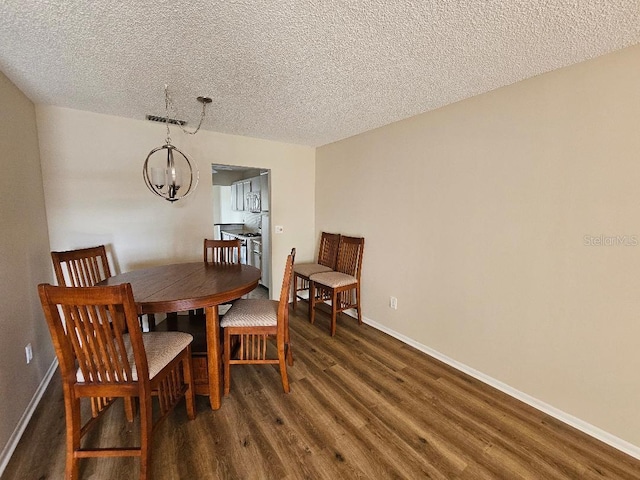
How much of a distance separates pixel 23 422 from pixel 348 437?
199 centimetres

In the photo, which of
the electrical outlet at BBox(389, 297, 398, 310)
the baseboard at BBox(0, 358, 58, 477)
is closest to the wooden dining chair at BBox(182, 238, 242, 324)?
the baseboard at BBox(0, 358, 58, 477)

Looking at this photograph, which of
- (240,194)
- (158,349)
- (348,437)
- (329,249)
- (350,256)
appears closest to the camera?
(158,349)

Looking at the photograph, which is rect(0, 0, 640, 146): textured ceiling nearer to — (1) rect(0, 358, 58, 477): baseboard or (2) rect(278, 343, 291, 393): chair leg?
(2) rect(278, 343, 291, 393): chair leg

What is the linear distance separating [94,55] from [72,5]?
0.47m

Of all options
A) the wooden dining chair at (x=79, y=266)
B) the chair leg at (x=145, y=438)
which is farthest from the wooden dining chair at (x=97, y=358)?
the wooden dining chair at (x=79, y=266)

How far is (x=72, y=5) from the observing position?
47.9 inches

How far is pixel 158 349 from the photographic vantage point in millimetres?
1514

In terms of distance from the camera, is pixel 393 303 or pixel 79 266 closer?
pixel 79 266

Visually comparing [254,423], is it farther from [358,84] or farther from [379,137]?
[379,137]

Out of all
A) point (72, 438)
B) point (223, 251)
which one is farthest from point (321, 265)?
point (72, 438)

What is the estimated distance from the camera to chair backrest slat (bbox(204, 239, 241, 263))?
2.80 m

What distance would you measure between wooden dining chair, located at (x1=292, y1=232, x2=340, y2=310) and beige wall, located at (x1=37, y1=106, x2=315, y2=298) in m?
1.19

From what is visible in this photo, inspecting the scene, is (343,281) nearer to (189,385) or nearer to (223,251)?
(223,251)

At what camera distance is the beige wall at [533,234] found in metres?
1.56
